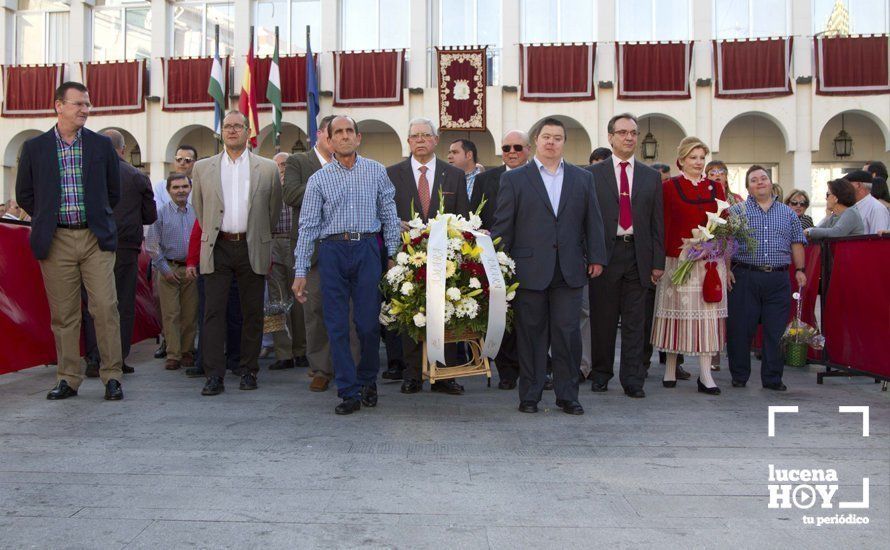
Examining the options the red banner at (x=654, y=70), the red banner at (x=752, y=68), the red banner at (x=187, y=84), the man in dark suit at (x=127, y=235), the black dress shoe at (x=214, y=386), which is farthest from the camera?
the red banner at (x=187, y=84)

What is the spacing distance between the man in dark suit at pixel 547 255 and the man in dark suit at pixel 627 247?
31.9 inches

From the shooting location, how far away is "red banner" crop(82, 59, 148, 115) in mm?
22844

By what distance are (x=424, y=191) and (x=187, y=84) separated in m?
17.3

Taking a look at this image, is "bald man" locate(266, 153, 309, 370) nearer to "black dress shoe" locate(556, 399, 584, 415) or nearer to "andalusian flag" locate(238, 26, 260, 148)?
"black dress shoe" locate(556, 399, 584, 415)

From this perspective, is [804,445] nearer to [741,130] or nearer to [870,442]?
[870,442]

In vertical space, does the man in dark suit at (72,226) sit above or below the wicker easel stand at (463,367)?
above

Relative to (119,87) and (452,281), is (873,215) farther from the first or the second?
(119,87)

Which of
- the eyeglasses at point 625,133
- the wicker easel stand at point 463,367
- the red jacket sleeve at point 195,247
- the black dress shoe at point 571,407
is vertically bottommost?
the black dress shoe at point 571,407

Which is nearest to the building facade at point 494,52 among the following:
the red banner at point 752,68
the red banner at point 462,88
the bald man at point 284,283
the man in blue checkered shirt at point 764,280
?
the red banner at point 752,68

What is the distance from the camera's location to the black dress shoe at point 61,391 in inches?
263

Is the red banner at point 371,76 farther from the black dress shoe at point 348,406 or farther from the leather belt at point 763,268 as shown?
the black dress shoe at point 348,406

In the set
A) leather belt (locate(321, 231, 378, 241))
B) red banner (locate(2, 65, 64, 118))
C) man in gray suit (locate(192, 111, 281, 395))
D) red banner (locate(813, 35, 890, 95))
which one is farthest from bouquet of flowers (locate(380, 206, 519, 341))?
red banner (locate(2, 65, 64, 118))

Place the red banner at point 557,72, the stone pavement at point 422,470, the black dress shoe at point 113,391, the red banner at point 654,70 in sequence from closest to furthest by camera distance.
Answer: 1. the stone pavement at point 422,470
2. the black dress shoe at point 113,391
3. the red banner at point 654,70
4. the red banner at point 557,72

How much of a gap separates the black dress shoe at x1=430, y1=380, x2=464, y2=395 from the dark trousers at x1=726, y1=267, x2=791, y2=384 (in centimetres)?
252
